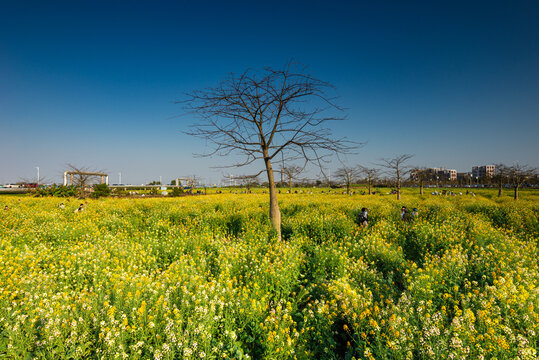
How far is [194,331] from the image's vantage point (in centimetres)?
305

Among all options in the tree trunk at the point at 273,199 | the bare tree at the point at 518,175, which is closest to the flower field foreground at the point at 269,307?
the tree trunk at the point at 273,199

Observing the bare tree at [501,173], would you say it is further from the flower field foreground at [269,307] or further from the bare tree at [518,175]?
the flower field foreground at [269,307]

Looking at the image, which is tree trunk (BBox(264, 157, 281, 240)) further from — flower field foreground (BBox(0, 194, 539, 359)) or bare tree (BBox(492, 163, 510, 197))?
bare tree (BBox(492, 163, 510, 197))

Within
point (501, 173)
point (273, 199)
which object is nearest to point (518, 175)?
point (501, 173)

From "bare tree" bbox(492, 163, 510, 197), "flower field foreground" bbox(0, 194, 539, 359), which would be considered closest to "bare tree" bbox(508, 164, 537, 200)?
"bare tree" bbox(492, 163, 510, 197)

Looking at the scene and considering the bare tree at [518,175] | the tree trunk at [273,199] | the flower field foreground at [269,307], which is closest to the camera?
the flower field foreground at [269,307]

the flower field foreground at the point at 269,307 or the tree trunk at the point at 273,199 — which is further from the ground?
the tree trunk at the point at 273,199

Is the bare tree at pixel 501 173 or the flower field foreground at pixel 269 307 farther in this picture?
the bare tree at pixel 501 173

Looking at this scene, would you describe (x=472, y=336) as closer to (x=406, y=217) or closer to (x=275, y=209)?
(x=275, y=209)

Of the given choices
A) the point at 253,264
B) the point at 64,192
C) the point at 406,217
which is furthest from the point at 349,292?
the point at 64,192

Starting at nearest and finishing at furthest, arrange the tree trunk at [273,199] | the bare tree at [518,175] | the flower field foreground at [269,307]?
the flower field foreground at [269,307] → the tree trunk at [273,199] → the bare tree at [518,175]

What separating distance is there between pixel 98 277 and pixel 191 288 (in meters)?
2.69

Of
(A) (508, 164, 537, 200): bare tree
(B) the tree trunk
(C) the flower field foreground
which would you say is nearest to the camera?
(C) the flower field foreground

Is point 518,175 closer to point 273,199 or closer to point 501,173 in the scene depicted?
point 501,173
